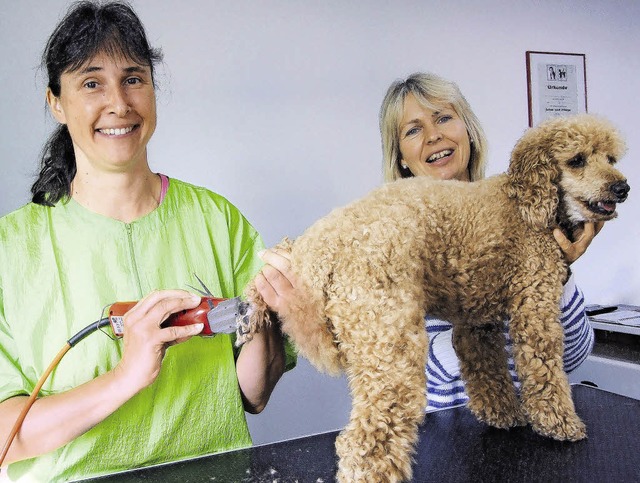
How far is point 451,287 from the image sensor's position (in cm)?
75

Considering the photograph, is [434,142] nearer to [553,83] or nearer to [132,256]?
[132,256]

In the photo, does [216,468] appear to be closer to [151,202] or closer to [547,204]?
[151,202]

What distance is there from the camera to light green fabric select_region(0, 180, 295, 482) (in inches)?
35.8

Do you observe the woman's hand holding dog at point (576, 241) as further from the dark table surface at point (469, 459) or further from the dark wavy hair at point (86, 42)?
the dark wavy hair at point (86, 42)

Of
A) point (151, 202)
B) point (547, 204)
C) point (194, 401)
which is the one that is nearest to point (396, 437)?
point (547, 204)

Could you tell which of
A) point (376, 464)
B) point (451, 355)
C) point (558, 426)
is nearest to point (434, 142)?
point (451, 355)

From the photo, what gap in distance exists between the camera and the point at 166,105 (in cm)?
152

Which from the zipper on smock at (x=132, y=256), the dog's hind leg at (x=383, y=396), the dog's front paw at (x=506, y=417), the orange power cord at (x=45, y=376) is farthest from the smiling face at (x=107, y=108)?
the dog's front paw at (x=506, y=417)

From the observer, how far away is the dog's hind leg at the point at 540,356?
30.6 inches

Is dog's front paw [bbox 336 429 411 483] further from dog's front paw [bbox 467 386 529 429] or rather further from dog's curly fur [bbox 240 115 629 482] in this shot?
dog's front paw [bbox 467 386 529 429]

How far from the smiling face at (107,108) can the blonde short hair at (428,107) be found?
59 centimetres

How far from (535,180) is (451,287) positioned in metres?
0.19

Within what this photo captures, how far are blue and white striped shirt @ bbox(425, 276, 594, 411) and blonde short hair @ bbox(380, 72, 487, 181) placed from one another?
371 millimetres

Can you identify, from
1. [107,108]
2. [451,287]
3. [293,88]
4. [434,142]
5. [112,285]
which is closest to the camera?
[451,287]
